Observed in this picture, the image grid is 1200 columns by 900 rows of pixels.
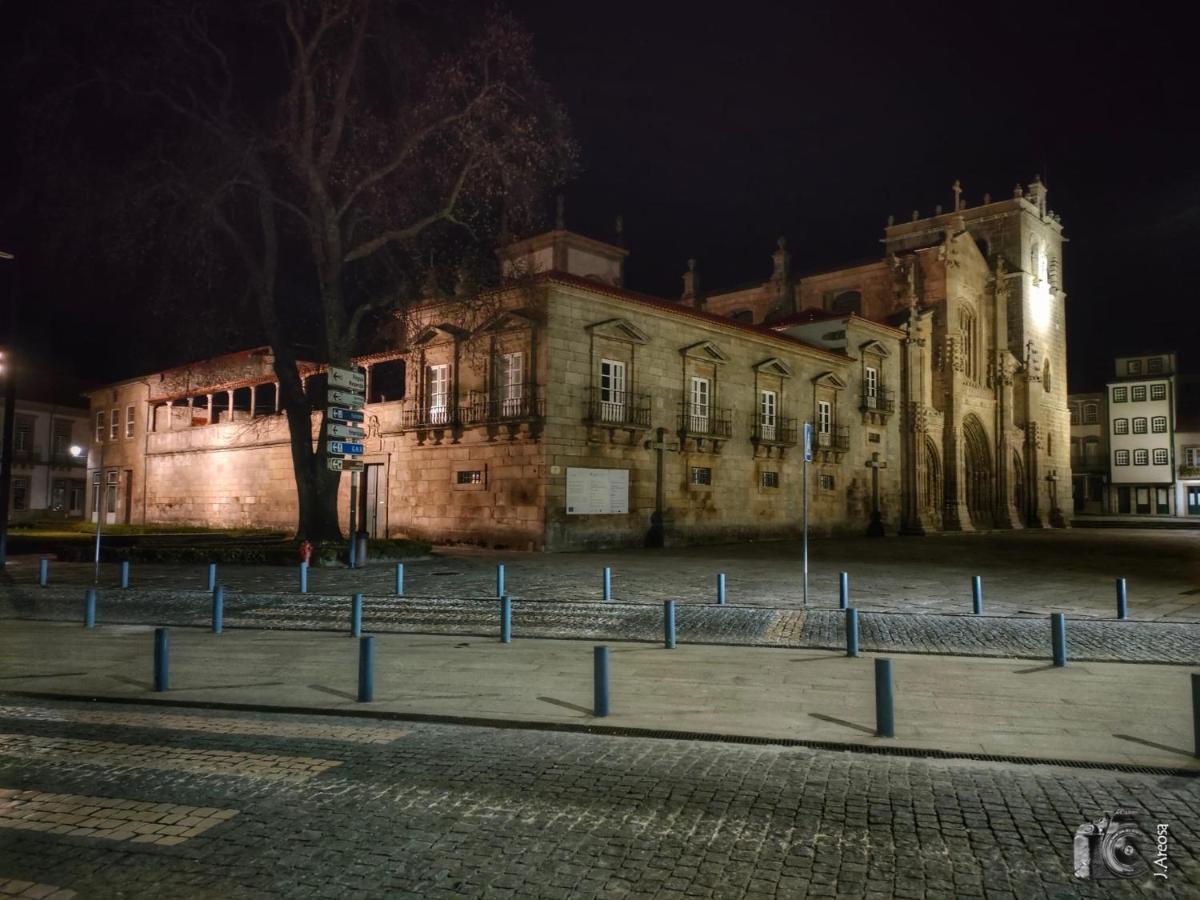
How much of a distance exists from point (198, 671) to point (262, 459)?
1152 inches

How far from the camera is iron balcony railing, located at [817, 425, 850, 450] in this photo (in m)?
36.2

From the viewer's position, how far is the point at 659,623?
12.7 meters

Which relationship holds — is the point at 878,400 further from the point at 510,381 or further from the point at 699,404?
the point at 510,381

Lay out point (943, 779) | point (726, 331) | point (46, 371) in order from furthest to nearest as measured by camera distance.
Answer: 1. point (46, 371)
2. point (726, 331)
3. point (943, 779)

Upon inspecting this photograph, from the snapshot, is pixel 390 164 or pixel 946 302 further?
pixel 946 302

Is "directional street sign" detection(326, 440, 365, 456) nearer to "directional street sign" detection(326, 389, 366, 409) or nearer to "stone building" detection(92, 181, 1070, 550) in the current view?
"directional street sign" detection(326, 389, 366, 409)

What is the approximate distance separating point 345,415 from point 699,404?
628 inches

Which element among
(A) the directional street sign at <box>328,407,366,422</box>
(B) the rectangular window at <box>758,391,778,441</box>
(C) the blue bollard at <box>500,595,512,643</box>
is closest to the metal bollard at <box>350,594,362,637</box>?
(C) the blue bollard at <box>500,595,512,643</box>

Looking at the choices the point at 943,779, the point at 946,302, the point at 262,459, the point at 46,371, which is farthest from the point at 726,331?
the point at 46,371

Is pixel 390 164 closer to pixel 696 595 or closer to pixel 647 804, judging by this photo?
pixel 696 595

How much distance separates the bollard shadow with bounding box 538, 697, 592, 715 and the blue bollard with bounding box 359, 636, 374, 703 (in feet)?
5.31

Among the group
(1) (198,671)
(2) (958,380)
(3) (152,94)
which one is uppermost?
(3) (152,94)

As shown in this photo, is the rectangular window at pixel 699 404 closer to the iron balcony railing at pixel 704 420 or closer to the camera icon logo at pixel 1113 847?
the iron balcony railing at pixel 704 420

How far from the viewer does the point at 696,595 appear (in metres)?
15.7
